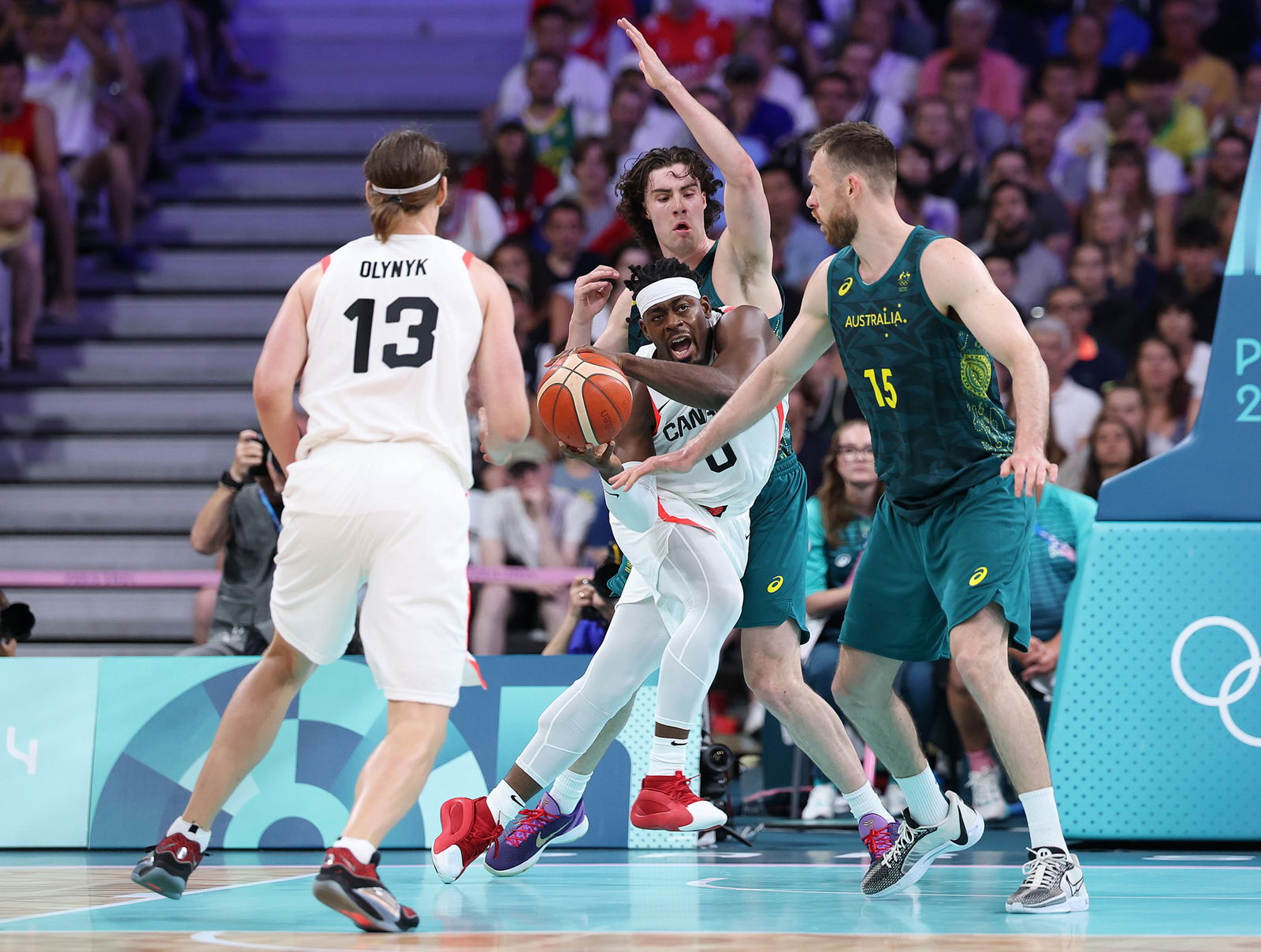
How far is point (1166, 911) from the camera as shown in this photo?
14.4 ft

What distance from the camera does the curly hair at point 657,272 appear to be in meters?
5.20

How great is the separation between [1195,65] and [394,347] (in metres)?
9.91

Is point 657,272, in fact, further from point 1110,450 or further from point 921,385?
point 1110,450

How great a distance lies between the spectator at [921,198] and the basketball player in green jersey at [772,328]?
18.9 ft

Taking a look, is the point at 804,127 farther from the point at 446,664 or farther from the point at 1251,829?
the point at 446,664

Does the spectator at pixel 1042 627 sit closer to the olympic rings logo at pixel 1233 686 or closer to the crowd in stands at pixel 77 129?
the olympic rings logo at pixel 1233 686

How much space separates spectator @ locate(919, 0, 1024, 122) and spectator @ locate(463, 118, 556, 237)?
3.21 meters

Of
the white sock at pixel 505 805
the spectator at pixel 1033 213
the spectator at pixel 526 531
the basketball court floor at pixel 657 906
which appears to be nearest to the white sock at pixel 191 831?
the basketball court floor at pixel 657 906

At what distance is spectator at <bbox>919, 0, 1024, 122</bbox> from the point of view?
12.3 metres

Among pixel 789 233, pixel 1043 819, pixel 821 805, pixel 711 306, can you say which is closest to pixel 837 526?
pixel 821 805

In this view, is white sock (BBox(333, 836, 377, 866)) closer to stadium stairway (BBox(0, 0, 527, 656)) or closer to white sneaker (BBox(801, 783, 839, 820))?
white sneaker (BBox(801, 783, 839, 820))

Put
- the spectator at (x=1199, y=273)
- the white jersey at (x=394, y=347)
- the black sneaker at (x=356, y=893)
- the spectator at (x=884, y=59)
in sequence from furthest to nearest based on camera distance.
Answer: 1. the spectator at (x=884, y=59)
2. the spectator at (x=1199, y=273)
3. the white jersey at (x=394, y=347)
4. the black sneaker at (x=356, y=893)

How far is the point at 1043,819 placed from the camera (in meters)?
4.47

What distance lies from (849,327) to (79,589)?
25.0ft
